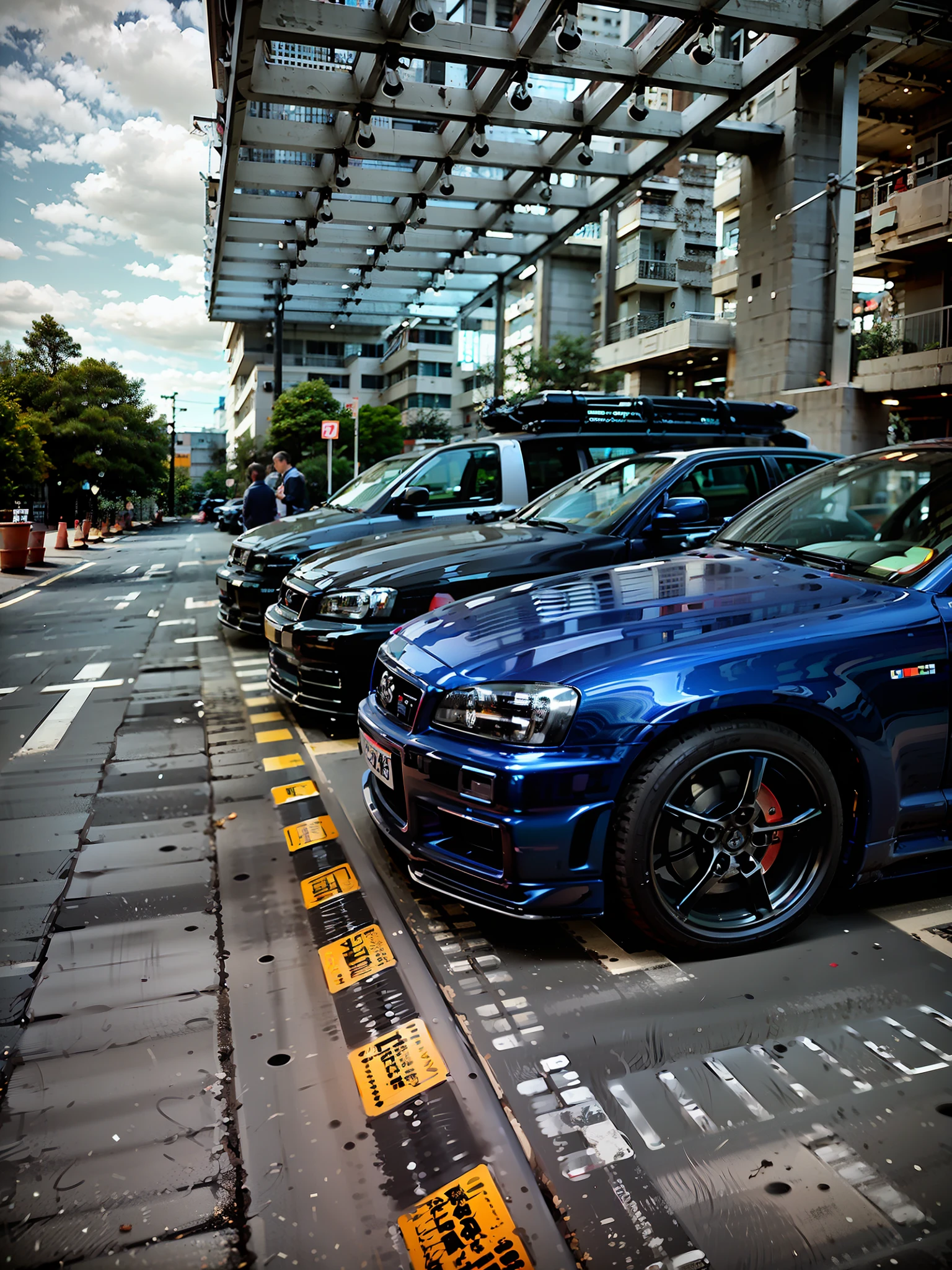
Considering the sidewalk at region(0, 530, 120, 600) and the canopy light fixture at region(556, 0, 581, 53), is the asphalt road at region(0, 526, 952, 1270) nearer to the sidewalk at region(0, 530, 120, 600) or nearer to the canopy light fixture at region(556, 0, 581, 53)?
the canopy light fixture at region(556, 0, 581, 53)

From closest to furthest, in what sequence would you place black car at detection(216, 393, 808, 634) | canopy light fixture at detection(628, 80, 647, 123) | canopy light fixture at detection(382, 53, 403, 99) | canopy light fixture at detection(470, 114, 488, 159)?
black car at detection(216, 393, 808, 634) → canopy light fixture at detection(382, 53, 403, 99) → canopy light fixture at detection(628, 80, 647, 123) → canopy light fixture at detection(470, 114, 488, 159)

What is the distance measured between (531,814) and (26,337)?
237ft

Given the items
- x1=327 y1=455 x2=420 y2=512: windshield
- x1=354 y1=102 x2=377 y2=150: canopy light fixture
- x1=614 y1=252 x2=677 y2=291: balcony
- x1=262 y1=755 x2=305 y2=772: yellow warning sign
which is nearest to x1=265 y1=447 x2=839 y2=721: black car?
x1=262 y1=755 x2=305 y2=772: yellow warning sign

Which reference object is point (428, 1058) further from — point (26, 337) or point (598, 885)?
point (26, 337)

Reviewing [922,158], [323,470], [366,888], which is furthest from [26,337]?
[366,888]

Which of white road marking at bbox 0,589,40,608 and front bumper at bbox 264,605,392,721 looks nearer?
front bumper at bbox 264,605,392,721

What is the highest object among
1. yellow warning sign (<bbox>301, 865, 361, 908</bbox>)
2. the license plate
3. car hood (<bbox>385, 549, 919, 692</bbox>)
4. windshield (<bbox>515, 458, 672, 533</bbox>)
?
windshield (<bbox>515, 458, 672, 533</bbox>)

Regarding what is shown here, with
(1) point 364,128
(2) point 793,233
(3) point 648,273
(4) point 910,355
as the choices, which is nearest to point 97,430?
(3) point 648,273

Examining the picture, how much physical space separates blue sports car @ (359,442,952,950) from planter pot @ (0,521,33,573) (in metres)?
17.6

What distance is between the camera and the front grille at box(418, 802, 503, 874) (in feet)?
9.11

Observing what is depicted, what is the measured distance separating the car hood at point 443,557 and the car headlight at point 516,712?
2.52m

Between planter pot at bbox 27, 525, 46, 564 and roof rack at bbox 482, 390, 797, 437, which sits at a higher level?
roof rack at bbox 482, 390, 797, 437

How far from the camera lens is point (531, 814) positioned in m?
2.68

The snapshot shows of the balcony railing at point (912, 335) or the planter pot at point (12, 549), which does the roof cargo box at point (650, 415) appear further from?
the balcony railing at point (912, 335)
